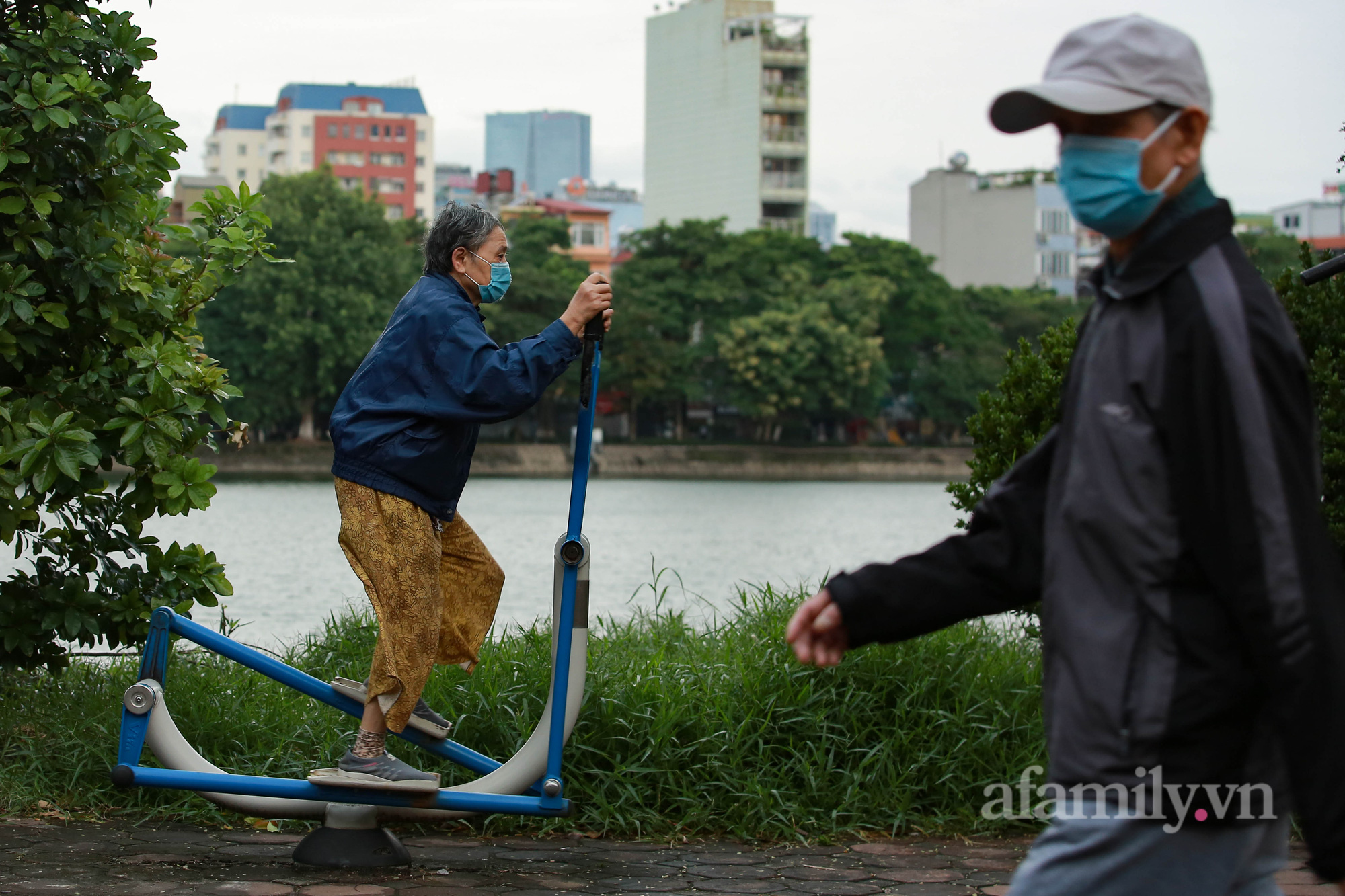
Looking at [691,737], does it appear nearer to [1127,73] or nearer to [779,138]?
[1127,73]

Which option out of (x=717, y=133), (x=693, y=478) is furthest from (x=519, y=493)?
(x=717, y=133)

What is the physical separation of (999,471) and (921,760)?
1.61 metres

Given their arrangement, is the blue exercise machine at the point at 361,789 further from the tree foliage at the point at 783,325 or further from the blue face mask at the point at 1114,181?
the tree foliage at the point at 783,325

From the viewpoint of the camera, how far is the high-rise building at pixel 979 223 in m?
96.6

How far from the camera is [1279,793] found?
1.78 meters

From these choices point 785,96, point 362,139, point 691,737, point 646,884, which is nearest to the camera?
point 646,884

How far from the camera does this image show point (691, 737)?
190 inches

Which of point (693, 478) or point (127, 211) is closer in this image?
point (127, 211)

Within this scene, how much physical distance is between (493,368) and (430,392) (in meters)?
0.21

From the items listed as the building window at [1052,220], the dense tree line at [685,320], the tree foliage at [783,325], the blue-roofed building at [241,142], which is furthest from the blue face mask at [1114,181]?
the blue-roofed building at [241,142]

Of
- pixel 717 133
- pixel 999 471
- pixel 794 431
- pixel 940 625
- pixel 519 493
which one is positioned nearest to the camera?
pixel 940 625

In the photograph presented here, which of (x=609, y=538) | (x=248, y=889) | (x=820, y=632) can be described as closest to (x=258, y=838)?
(x=248, y=889)

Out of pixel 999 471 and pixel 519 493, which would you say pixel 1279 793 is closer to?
pixel 999 471

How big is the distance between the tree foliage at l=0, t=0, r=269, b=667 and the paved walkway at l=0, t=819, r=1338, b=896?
0.96 m
